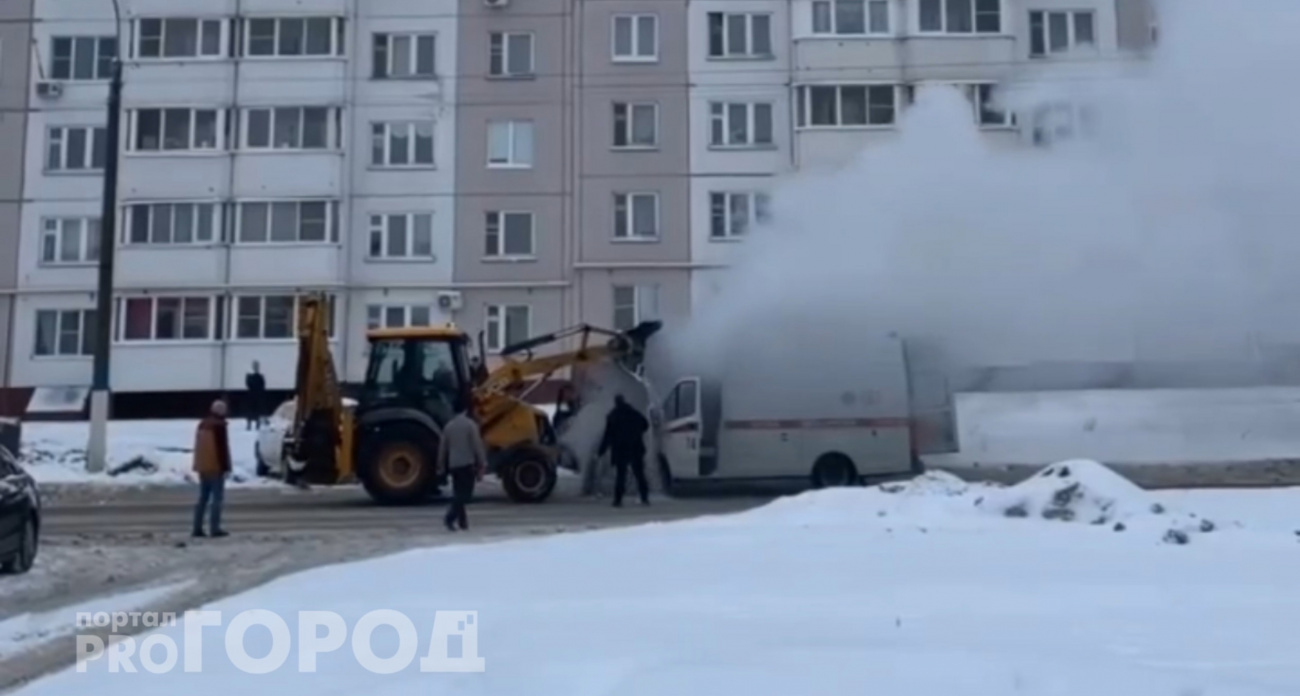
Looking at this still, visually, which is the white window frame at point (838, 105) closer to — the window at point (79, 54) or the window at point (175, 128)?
the window at point (175, 128)

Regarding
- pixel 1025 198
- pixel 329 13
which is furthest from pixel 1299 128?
pixel 329 13

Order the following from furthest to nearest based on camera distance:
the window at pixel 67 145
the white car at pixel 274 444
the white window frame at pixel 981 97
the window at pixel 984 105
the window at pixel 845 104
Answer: the window at pixel 67 145 < the window at pixel 845 104 < the white window frame at pixel 981 97 < the window at pixel 984 105 < the white car at pixel 274 444

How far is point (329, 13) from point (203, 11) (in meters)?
3.73

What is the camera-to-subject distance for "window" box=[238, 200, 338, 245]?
4003 cm

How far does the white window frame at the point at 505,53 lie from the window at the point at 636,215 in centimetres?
473

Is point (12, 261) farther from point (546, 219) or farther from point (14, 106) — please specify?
point (546, 219)

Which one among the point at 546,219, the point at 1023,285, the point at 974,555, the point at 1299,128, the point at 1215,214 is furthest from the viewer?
the point at 546,219

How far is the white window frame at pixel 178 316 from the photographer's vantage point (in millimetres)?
39812

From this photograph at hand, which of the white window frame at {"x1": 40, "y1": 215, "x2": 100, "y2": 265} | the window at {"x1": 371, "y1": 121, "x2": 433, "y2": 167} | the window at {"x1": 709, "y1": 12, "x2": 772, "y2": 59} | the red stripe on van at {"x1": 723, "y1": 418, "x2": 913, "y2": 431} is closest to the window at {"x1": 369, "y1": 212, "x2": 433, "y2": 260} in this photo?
the window at {"x1": 371, "y1": 121, "x2": 433, "y2": 167}

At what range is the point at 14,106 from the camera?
135ft

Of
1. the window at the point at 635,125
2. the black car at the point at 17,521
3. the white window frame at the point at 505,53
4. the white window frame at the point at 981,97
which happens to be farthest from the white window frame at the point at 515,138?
the black car at the point at 17,521

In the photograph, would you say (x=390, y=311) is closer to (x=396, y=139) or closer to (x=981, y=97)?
(x=396, y=139)

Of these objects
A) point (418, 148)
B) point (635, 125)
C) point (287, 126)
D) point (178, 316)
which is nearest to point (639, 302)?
point (635, 125)

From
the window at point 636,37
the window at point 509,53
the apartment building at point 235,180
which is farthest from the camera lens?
the window at point 509,53
